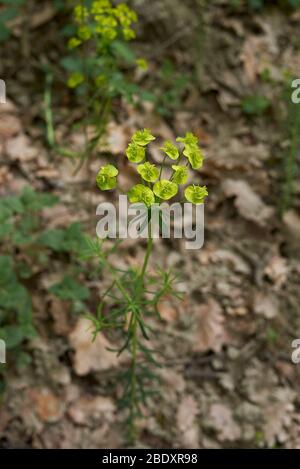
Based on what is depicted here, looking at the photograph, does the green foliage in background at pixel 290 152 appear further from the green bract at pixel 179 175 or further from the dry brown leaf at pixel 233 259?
the green bract at pixel 179 175

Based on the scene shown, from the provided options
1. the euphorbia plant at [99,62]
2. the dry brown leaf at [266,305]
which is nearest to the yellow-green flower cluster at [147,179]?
the euphorbia plant at [99,62]

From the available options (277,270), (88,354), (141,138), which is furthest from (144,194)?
(277,270)

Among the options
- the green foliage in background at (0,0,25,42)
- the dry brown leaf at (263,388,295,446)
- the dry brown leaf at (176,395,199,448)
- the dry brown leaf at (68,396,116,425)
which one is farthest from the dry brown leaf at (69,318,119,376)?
the green foliage in background at (0,0,25,42)

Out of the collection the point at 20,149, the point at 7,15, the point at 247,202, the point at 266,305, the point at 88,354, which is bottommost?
the point at 88,354

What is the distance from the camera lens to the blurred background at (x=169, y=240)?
245 cm

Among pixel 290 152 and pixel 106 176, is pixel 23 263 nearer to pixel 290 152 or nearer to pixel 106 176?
pixel 106 176

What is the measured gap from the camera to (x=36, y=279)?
8.75 feet

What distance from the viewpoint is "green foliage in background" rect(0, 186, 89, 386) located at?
7.64 feet

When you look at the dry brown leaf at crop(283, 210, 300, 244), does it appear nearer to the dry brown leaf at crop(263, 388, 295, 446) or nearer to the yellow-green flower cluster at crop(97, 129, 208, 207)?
the dry brown leaf at crop(263, 388, 295, 446)

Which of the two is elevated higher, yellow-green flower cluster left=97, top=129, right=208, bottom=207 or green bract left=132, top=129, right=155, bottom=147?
green bract left=132, top=129, right=155, bottom=147

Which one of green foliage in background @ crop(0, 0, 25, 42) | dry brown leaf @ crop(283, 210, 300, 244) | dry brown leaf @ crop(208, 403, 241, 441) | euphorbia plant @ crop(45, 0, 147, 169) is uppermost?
green foliage in background @ crop(0, 0, 25, 42)

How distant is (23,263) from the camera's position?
2621 mm

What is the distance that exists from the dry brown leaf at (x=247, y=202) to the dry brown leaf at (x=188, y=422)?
1.15 m

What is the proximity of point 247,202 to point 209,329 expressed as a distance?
0.88 metres
